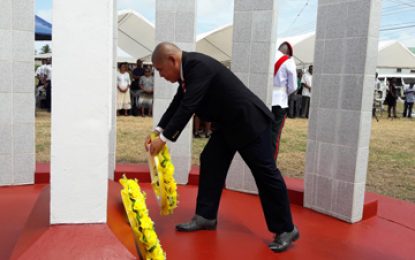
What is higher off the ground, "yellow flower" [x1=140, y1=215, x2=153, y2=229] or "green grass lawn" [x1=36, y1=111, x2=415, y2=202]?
"yellow flower" [x1=140, y1=215, x2=153, y2=229]

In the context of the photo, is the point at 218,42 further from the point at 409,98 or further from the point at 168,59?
the point at 168,59

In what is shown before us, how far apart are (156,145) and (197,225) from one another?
0.93 m

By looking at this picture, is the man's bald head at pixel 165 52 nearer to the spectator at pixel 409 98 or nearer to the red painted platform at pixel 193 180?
the red painted platform at pixel 193 180

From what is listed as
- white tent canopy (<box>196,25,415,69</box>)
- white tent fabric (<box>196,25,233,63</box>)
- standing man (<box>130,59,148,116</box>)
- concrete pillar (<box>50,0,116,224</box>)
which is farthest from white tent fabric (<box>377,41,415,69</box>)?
concrete pillar (<box>50,0,116,224</box>)

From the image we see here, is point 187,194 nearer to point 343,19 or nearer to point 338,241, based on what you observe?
point 338,241

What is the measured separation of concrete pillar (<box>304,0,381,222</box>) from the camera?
407 cm

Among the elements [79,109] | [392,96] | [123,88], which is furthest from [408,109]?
[79,109]

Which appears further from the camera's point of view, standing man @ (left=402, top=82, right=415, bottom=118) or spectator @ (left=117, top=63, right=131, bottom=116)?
standing man @ (left=402, top=82, right=415, bottom=118)

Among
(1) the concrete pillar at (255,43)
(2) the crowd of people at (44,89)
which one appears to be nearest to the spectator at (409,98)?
(2) the crowd of people at (44,89)

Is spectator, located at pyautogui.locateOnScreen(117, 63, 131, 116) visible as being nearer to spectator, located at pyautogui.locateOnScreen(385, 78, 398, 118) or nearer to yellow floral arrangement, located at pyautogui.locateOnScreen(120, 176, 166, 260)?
spectator, located at pyautogui.locateOnScreen(385, 78, 398, 118)

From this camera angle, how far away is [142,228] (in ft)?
8.55

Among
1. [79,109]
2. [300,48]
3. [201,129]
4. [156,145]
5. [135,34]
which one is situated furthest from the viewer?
[300,48]

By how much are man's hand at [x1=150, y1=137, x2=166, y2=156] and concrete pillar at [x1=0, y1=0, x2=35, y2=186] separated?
2.40m

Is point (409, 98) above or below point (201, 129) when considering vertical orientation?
above
